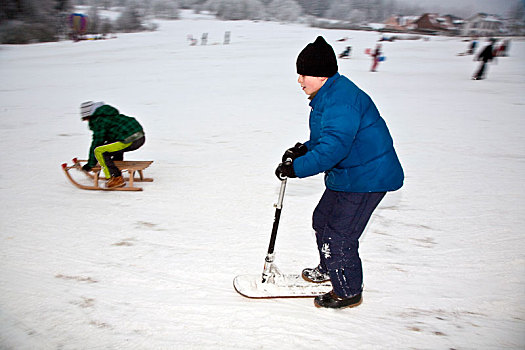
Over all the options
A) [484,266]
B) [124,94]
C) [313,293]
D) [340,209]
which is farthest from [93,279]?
[124,94]

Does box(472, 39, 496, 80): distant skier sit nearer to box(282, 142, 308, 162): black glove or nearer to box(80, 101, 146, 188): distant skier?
box(80, 101, 146, 188): distant skier

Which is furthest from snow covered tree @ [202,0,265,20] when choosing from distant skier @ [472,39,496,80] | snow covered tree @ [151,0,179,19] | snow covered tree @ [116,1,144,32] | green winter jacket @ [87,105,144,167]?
green winter jacket @ [87,105,144,167]

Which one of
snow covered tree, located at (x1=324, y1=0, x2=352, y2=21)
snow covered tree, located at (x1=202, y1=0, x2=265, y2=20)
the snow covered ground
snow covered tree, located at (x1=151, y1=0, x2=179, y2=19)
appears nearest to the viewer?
the snow covered ground

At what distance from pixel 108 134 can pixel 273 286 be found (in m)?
3.30

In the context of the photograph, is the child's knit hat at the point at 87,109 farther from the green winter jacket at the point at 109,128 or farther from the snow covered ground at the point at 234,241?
the snow covered ground at the point at 234,241

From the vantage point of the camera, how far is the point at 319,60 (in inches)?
96.1

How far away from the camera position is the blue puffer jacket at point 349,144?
2.34 meters

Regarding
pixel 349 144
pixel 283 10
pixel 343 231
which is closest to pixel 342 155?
pixel 349 144

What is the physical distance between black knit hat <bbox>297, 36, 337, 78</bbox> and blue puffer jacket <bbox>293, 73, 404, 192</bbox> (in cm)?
7

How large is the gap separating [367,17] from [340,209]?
8429 cm

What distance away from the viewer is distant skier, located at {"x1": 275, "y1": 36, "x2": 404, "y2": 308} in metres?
2.36

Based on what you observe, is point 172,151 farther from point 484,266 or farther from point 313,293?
point 484,266

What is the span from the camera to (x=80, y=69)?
1998 cm

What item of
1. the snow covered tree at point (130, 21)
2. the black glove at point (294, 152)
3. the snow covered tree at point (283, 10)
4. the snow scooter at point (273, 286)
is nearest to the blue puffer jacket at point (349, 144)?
the black glove at point (294, 152)
